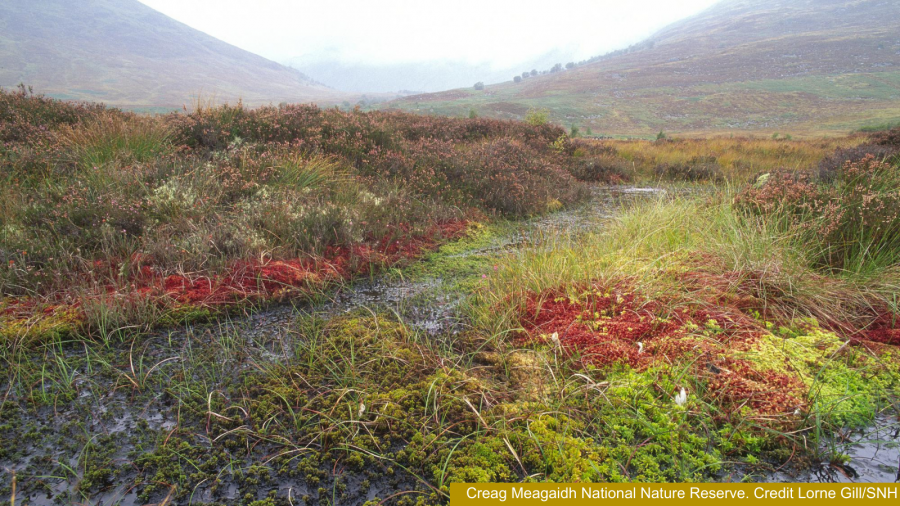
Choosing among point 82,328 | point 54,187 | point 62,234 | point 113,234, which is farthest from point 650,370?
point 54,187

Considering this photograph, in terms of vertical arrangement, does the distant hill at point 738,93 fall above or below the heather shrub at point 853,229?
above

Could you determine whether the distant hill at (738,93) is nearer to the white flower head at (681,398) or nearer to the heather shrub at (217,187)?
the heather shrub at (217,187)

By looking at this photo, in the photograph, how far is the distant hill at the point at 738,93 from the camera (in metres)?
66.5

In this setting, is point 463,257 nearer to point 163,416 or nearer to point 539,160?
point 163,416

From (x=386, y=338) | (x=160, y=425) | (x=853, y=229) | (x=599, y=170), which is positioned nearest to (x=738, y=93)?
(x=599, y=170)

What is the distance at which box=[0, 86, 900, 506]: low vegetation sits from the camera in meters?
1.90

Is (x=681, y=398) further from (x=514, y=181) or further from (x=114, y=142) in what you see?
(x=114, y=142)

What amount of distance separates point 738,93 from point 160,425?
361 feet

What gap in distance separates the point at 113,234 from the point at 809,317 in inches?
245

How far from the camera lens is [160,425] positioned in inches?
84.0

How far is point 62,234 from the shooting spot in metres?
4.05

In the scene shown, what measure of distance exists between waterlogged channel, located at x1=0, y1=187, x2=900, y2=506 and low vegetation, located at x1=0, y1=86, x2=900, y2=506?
14 mm

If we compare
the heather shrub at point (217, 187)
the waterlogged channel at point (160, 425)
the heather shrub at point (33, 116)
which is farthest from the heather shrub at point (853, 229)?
the heather shrub at point (33, 116)

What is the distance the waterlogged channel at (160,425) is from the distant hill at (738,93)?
192ft
